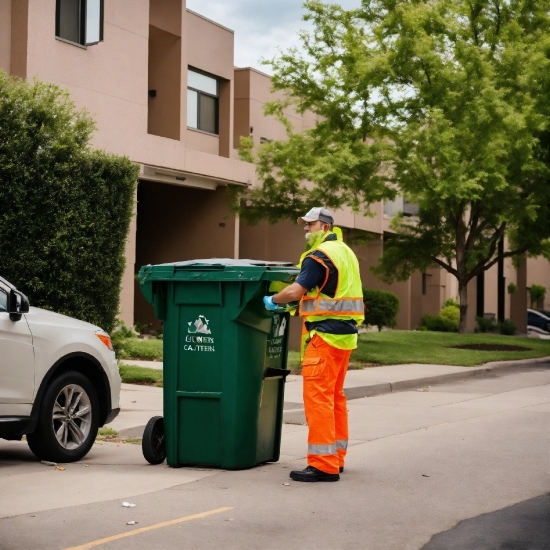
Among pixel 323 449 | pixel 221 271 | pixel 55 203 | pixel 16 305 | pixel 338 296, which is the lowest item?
pixel 323 449

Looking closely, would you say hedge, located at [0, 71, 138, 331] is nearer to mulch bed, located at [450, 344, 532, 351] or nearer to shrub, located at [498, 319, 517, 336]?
mulch bed, located at [450, 344, 532, 351]

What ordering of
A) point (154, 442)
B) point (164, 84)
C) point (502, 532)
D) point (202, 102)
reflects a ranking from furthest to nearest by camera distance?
point (202, 102)
point (164, 84)
point (154, 442)
point (502, 532)

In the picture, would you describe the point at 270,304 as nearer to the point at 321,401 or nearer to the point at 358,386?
the point at 321,401

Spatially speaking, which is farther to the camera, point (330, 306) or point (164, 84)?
point (164, 84)

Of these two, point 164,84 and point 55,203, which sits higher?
point 164,84

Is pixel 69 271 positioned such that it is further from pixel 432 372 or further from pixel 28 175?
pixel 432 372

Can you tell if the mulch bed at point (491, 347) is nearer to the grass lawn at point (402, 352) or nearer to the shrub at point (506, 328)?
the grass lawn at point (402, 352)

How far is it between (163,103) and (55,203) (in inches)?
545

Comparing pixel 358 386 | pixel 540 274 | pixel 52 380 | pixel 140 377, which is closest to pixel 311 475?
pixel 52 380

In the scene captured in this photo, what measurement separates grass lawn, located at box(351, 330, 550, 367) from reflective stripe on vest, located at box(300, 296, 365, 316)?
12.6m

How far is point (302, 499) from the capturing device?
23.8 feet

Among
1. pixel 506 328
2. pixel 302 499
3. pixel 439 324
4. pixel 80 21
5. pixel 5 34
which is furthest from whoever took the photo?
pixel 506 328

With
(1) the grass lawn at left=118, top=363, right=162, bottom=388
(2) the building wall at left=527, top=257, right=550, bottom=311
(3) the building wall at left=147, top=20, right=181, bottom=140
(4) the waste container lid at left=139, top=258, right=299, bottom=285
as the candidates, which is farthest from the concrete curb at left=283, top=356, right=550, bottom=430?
(2) the building wall at left=527, top=257, right=550, bottom=311

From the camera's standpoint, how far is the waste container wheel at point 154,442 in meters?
8.66
